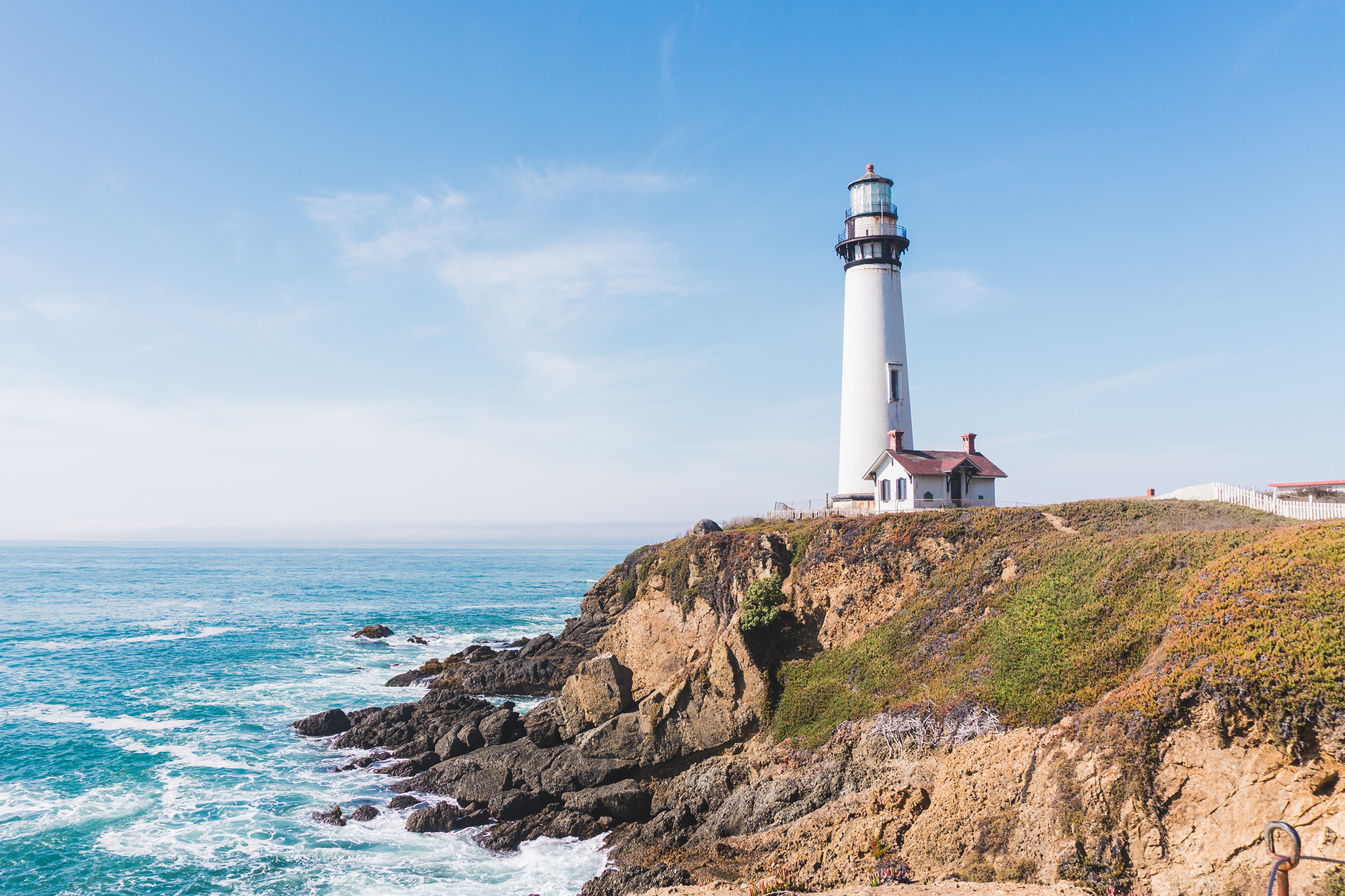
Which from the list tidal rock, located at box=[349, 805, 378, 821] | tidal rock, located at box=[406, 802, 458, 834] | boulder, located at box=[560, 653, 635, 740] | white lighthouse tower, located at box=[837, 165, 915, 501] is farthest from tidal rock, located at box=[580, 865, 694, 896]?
white lighthouse tower, located at box=[837, 165, 915, 501]

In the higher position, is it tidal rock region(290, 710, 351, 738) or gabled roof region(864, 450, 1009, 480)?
gabled roof region(864, 450, 1009, 480)

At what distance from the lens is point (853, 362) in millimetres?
38906

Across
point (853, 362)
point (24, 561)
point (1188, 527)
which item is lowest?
point (24, 561)

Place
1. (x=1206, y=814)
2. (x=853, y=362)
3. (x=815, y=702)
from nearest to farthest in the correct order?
1. (x=1206, y=814)
2. (x=815, y=702)
3. (x=853, y=362)

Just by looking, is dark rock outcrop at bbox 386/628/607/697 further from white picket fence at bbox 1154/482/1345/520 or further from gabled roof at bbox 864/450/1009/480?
white picket fence at bbox 1154/482/1345/520

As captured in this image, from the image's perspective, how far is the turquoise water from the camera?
20.3 meters

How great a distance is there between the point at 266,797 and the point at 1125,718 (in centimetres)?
2656

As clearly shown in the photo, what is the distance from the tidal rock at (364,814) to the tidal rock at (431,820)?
1.25 metres

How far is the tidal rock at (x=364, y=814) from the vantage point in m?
23.5

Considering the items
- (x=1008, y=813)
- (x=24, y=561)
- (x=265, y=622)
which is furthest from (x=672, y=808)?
(x=24, y=561)

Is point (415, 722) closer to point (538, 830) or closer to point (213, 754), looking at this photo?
point (213, 754)

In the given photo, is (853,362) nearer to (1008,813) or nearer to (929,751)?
(929,751)

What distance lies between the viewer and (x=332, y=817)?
2350cm

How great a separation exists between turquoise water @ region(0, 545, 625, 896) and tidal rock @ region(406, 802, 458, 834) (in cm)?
32
